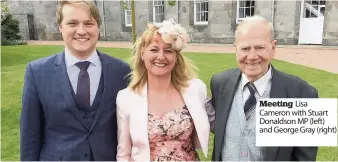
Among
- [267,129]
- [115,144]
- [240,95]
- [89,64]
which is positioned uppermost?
[89,64]

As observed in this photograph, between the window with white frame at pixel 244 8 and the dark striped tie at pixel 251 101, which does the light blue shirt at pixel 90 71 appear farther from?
the window with white frame at pixel 244 8

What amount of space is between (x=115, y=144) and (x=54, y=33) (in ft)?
69.4

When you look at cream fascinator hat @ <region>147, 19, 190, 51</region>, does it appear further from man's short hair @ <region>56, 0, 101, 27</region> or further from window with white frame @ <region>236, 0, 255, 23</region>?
window with white frame @ <region>236, 0, 255, 23</region>

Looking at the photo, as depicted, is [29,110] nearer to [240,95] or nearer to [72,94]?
[72,94]

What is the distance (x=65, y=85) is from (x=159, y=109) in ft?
2.37

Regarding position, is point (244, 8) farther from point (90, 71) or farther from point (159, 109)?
point (90, 71)

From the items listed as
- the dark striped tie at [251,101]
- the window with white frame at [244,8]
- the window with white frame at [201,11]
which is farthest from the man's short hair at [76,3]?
the window with white frame at [201,11]

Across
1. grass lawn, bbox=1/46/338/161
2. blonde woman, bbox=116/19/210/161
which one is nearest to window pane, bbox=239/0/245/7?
grass lawn, bbox=1/46/338/161


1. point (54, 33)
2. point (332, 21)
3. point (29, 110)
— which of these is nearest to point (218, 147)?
point (29, 110)

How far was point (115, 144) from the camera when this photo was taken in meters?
2.73

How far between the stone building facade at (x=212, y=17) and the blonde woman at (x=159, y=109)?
14.3m

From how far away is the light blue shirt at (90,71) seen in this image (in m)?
2.57

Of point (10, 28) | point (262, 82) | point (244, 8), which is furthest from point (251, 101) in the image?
point (10, 28)

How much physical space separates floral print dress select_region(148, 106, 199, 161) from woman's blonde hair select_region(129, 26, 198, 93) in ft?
0.86
